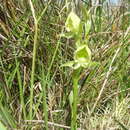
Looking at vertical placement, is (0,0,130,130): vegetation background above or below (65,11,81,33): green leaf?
below

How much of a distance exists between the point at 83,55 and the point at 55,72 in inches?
19.5

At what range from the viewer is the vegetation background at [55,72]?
3.35ft

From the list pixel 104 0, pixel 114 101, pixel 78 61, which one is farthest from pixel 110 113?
pixel 104 0

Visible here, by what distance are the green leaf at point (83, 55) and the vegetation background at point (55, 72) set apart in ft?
1.19

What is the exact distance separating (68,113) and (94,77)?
0.75 feet

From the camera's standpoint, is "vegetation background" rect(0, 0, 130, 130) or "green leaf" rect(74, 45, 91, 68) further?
"vegetation background" rect(0, 0, 130, 130)

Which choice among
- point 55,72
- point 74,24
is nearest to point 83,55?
point 74,24

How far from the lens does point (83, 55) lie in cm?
62

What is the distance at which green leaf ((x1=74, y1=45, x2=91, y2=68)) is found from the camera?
2.01 ft

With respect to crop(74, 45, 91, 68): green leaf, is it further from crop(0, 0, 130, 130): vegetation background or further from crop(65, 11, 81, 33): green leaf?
crop(0, 0, 130, 130): vegetation background

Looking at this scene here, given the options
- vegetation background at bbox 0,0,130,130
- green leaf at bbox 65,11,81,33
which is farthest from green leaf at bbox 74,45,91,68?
vegetation background at bbox 0,0,130,130

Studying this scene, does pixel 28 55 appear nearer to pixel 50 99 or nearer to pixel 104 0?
pixel 50 99

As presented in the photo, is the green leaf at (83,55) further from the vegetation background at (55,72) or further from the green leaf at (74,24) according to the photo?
the vegetation background at (55,72)

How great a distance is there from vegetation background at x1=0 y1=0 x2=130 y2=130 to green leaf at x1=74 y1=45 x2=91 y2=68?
36 cm
